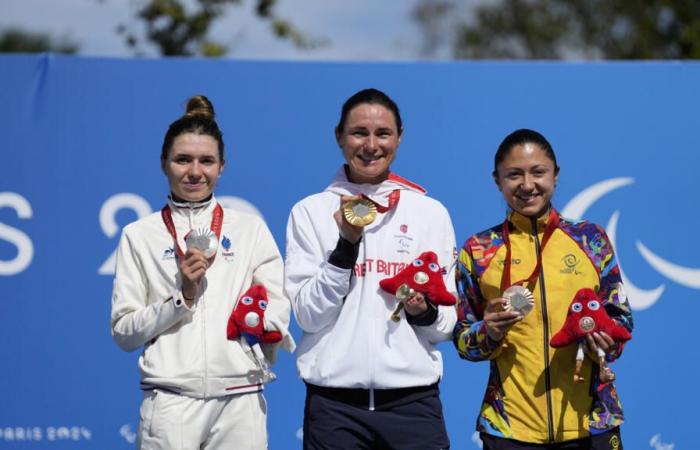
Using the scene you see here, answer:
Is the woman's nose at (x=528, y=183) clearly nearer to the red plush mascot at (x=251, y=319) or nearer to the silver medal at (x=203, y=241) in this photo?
the red plush mascot at (x=251, y=319)

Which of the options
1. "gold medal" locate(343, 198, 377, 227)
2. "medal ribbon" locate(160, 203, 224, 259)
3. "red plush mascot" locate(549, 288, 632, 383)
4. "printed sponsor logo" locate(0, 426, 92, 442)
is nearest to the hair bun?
"medal ribbon" locate(160, 203, 224, 259)

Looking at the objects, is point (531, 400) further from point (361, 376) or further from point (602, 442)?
point (361, 376)

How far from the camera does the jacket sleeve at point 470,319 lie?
2.98 metres

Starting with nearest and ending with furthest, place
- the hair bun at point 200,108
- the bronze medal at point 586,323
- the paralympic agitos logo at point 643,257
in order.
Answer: the bronze medal at point 586,323 → the hair bun at point 200,108 → the paralympic agitos logo at point 643,257

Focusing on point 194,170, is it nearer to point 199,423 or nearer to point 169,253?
point 169,253

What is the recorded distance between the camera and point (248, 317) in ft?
9.91

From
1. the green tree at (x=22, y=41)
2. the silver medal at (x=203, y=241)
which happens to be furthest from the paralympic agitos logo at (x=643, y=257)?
the green tree at (x=22, y=41)

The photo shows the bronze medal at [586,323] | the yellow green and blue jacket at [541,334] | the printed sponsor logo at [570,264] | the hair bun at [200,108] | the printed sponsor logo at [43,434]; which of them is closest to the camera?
the bronze medal at [586,323]

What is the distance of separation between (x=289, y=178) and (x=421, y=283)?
200cm

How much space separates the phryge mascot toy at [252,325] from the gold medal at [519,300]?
80cm

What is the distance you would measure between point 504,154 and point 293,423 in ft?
6.96

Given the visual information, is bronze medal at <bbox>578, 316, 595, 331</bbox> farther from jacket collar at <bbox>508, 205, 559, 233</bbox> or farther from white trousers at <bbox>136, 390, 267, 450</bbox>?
white trousers at <bbox>136, 390, 267, 450</bbox>

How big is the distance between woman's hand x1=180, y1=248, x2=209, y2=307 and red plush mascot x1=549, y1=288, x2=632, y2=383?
1167 millimetres

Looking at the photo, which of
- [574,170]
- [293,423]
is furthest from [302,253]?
[574,170]
